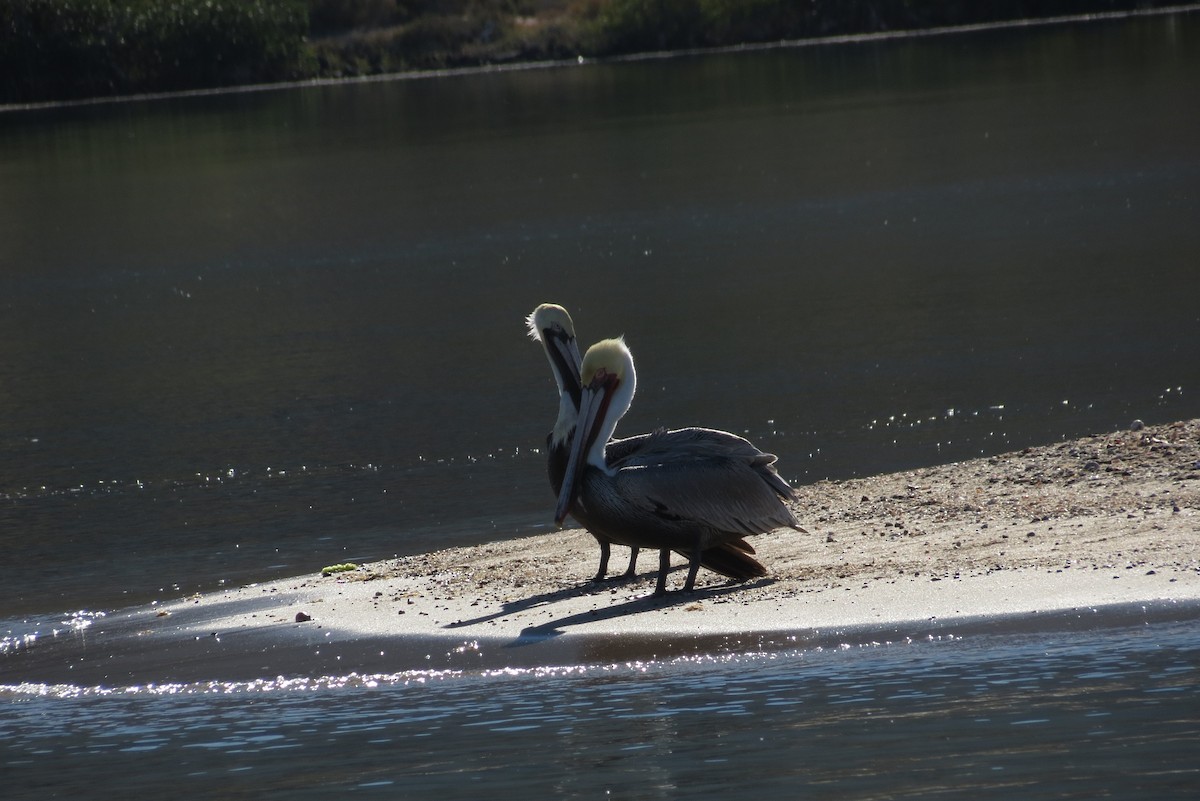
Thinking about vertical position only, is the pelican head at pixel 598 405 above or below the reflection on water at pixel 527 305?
above

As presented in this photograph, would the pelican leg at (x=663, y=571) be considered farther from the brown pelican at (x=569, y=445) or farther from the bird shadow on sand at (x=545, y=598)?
the bird shadow on sand at (x=545, y=598)

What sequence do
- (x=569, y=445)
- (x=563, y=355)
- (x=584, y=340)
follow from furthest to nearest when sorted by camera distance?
(x=584, y=340) → (x=563, y=355) → (x=569, y=445)

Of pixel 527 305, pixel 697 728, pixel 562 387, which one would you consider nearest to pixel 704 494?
pixel 562 387

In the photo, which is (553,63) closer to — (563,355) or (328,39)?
(328,39)

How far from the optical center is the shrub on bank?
53125mm

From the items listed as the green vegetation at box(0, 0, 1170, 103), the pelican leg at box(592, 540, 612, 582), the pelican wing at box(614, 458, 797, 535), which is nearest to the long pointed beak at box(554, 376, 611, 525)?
the pelican wing at box(614, 458, 797, 535)

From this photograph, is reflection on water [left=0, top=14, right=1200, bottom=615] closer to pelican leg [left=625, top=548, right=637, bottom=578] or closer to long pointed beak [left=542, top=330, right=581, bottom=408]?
long pointed beak [left=542, top=330, right=581, bottom=408]

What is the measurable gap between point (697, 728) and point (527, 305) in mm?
10994

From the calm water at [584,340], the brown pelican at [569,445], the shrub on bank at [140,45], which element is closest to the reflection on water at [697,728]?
the calm water at [584,340]

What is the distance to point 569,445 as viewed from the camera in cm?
713

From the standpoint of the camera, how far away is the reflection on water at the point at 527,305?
32.2 ft

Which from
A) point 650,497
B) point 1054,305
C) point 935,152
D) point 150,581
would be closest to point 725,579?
point 650,497

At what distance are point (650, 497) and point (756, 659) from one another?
1.02m

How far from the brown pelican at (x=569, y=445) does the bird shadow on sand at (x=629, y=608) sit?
0.09m
